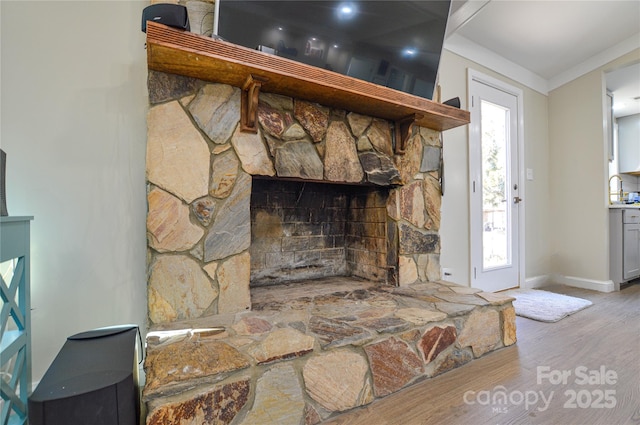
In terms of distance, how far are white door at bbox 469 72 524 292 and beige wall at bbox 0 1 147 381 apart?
2.51 meters

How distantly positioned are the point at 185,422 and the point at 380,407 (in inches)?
27.8

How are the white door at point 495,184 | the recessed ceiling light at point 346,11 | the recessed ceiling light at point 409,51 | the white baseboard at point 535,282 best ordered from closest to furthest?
the recessed ceiling light at point 346,11 < the recessed ceiling light at point 409,51 < the white door at point 495,184 < the white baseboard at point 535,282

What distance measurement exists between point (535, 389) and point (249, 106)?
1.76m

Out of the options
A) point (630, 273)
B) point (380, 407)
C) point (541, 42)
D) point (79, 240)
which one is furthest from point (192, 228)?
point (630, 273)

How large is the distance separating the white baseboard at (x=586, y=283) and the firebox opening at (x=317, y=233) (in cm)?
260

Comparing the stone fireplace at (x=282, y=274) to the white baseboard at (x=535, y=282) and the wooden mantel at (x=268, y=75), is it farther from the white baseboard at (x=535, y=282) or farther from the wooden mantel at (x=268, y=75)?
the white baseboard at (x=535, y=282)

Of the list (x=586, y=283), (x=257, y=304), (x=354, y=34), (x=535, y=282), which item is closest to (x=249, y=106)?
(x=354, y=34)

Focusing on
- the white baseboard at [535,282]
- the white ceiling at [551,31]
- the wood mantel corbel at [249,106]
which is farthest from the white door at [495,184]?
the wood mantel corbel at [249,106]

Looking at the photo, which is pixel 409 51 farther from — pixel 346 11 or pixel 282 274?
pixel 282 274

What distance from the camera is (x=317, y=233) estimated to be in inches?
81.5

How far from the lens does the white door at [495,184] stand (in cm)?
260

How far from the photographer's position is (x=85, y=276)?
4.34 feet

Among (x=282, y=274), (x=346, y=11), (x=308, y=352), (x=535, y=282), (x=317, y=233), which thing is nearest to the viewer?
(x=308, y=352)

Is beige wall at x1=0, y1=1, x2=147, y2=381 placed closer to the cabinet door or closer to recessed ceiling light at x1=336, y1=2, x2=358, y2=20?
recessed ceiling light at x1=336, y1=2, x2=358, y2=20
